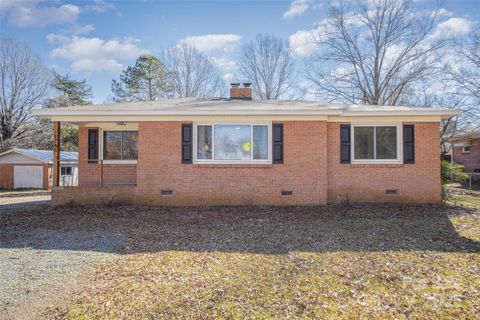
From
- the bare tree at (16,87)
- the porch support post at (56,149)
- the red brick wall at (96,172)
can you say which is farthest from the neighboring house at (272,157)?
the bare tree at (16,87)

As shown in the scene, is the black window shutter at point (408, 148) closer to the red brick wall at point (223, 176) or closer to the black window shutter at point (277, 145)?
the red brick wall at point (223, 176)

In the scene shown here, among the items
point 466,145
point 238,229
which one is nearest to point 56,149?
point 238,229

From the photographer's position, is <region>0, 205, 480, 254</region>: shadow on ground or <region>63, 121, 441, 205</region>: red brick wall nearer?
<region>0, 205, 480, 254</region>: shadow on ground

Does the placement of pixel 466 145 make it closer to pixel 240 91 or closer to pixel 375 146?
pixel 375 146

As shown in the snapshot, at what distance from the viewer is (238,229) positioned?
6.75 m

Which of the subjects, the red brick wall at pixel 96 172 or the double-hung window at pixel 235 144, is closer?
the double-hung window at pixel 235 144

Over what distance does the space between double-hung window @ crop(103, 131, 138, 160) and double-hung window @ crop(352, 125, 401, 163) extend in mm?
8166

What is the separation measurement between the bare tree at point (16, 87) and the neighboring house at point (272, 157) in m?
23.6

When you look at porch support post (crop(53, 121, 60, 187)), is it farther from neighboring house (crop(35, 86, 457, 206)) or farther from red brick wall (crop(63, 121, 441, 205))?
red brick wall (crop(63, 121, 441, 205))

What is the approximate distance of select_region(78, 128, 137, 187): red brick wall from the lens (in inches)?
418

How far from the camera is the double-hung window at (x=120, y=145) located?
10.8 meters

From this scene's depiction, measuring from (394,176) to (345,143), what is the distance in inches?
76.6

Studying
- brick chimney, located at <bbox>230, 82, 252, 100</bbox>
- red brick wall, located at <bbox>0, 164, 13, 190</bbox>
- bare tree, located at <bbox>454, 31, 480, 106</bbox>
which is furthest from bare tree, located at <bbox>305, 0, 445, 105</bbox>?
red brick wall, located at <bbox>0, 164, 13, 190</bbox>

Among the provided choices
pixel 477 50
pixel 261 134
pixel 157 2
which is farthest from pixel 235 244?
pixel 477 50
